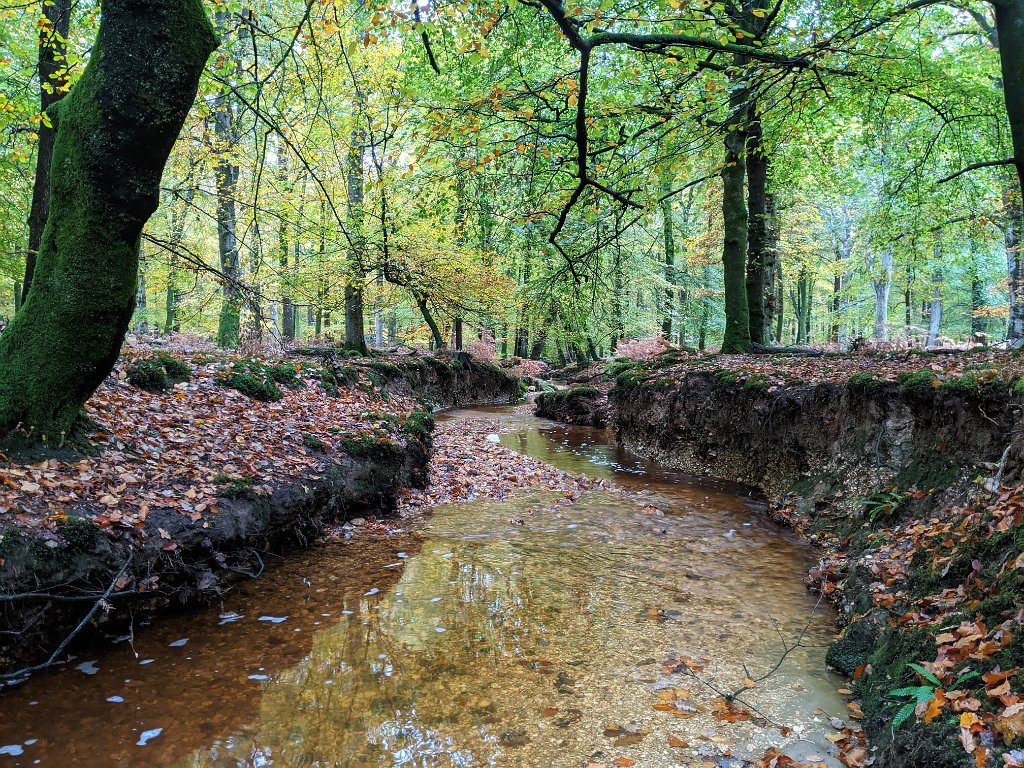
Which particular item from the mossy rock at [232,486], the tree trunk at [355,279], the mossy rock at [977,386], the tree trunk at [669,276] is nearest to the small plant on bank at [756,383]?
the mossy rock at [977,386]

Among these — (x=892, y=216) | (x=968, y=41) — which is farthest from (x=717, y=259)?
(x=892, y=216)

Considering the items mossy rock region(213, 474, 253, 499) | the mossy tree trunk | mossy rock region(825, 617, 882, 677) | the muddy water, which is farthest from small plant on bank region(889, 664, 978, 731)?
the mossy tree trunk

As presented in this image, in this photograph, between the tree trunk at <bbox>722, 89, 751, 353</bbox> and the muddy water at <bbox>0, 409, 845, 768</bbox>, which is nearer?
the muddy water at <bbox>0, 409, 845, 768</bbox>

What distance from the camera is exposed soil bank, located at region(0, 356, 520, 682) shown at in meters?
3.72

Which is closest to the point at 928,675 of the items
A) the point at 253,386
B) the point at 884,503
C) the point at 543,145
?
the point at 884,503

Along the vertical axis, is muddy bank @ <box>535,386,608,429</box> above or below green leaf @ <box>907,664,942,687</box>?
above

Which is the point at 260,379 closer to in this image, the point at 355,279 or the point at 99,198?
the point at 99,198

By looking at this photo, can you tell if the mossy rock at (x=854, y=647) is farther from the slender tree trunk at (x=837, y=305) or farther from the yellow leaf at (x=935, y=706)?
the slender tree trunk at (x=837, y=305)

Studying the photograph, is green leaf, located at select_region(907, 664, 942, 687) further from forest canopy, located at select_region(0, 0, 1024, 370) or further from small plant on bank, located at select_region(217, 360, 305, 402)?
small plant on bank, located at select_region(217, 360, 305, 402)

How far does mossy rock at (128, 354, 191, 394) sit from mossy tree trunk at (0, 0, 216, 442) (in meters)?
2.17

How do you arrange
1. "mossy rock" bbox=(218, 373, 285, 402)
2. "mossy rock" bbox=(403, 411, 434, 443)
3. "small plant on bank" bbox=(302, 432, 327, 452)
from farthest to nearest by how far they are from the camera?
1. "mossy rock" bbox=(403, 411, 434, 443)
2. "mossy rock" bbox=(218, 373, 285, 402)
3. "small plant on bank" bbox=(302, 432, 327, 452)

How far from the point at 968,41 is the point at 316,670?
21.7m

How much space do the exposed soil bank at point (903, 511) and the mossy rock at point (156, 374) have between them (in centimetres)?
778

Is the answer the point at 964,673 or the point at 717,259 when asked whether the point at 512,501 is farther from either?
the point at 717,259
